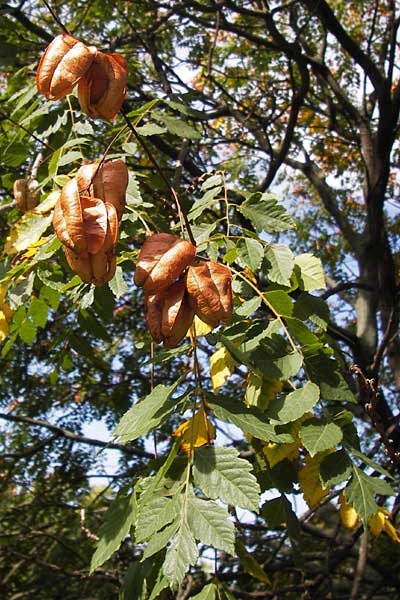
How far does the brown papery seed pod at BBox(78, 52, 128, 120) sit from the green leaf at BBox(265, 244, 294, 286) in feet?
1.86

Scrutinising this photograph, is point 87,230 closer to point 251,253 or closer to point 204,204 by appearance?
point 251,253

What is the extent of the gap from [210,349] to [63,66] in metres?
3.77

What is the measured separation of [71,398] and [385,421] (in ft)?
9.13

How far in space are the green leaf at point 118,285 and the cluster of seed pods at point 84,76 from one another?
0.56m

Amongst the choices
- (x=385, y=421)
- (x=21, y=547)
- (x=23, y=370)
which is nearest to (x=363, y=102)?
(x=385, y=421)

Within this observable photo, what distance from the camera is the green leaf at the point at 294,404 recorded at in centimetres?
130

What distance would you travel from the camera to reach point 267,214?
5.65 feet

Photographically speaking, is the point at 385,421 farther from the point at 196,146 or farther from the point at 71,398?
the point at 71,398

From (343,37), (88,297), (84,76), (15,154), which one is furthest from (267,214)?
(343,37)

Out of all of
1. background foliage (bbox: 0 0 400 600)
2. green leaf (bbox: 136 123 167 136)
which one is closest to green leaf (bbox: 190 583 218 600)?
background foliage (bbox: 0 0 400 600)

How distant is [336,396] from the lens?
1.42m

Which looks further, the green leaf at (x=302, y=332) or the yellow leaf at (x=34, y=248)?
the yellow leaf at (x=34, y=248)

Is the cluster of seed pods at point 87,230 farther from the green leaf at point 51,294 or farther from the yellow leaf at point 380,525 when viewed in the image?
the yellow leaf at point 380,525

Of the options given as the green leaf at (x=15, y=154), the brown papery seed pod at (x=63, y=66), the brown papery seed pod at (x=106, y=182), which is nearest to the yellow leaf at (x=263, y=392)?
the brown papery seed pod at (x=106, y=182)
